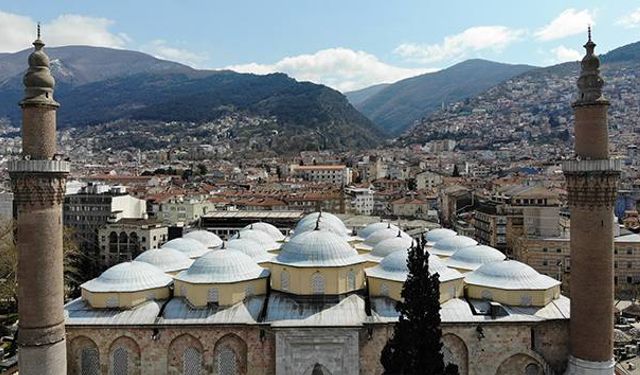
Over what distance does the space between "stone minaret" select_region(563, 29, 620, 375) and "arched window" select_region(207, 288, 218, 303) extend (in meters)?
12.5

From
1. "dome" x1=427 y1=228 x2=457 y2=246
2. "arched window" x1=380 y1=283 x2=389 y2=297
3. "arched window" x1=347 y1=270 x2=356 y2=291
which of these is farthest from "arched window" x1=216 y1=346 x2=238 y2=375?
"dome" x1=427 y1=228 x2=457 y2=246

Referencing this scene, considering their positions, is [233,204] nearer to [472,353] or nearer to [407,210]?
[407,210]

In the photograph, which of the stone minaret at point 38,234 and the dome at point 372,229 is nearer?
the stone minaret at point 38,234

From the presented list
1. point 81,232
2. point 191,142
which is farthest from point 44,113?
point 191,142

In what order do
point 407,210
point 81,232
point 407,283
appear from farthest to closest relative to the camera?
point 407,210, point 81,232, point 407,283

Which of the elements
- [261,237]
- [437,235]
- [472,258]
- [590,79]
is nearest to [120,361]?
[261,237]

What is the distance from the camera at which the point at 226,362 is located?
19.9 m

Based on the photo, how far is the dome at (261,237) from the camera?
2882cm

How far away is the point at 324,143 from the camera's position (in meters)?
188

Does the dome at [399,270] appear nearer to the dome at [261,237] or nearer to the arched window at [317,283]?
the arched window at [317,283]

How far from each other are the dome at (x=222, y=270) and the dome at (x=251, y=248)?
3.37 m

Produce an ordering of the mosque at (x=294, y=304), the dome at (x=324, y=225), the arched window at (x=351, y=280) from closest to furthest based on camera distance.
Result: the mosque at (x=294, y=304)
the arched window at (x=351, y=280)
the dome at (x=324, y=225)

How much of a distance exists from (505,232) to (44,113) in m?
41.0

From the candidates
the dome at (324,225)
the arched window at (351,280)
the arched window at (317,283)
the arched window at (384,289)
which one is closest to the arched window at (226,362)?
the arched window at (317,283)
